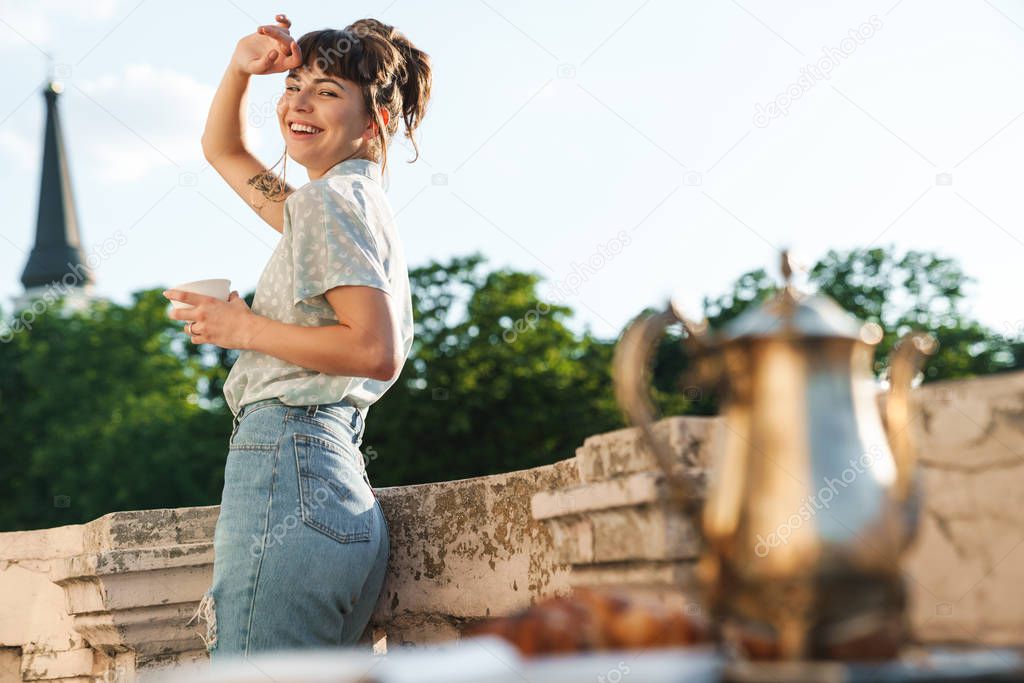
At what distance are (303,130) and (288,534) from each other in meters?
0.96

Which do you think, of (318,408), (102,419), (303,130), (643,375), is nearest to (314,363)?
(318,408)

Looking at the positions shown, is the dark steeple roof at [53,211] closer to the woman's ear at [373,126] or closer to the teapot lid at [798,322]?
the woman's ear at [373,126]

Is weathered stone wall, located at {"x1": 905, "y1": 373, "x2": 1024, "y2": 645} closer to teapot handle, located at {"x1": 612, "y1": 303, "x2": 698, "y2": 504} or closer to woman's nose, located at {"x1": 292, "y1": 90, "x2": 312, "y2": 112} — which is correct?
teapot handle, located at {"x1": 612, "y1": 303, "x2": 698, "y2": 504}

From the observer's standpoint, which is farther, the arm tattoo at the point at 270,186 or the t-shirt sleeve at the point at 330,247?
the arm tattoo at the point at 270,186

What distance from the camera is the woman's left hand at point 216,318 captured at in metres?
2.58

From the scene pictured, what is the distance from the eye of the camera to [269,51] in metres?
2.92

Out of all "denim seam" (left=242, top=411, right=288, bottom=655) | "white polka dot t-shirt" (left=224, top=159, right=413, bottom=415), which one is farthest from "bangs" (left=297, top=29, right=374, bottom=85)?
"denim seam" (left=242, top=411, right=288, bottom=655)

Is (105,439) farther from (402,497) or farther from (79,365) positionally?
(402,497)

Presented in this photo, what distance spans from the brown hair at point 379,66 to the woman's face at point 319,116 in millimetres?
25

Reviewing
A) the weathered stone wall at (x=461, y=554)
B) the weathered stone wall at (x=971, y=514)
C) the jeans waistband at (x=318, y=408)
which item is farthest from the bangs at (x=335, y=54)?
the weathered stone wall at (x=971, y=514)

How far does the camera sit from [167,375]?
3538 cm

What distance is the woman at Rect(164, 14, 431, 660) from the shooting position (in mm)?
2477

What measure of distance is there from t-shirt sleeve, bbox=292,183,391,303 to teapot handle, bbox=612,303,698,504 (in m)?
1.20

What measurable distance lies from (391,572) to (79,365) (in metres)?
33.3
